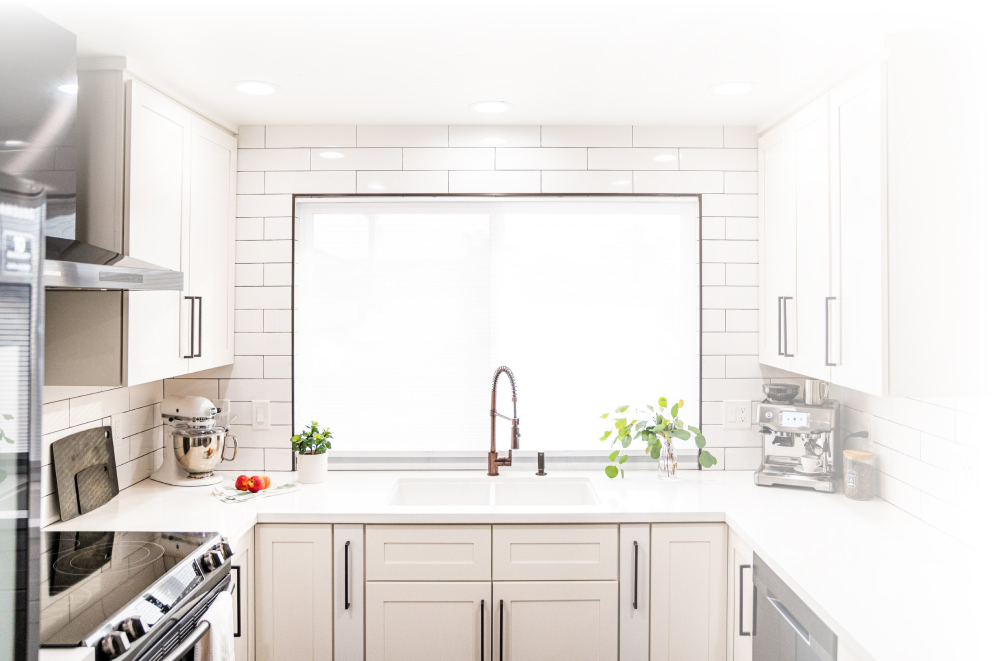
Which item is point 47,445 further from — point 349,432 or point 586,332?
point 586,332

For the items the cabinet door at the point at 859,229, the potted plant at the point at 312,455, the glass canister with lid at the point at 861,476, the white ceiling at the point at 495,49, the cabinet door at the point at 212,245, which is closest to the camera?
the white ceiling at the point at 495,49

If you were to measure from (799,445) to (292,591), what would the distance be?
6.25 feet

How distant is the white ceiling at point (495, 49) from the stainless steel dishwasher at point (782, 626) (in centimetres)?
149

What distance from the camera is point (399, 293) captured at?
2.75 meters

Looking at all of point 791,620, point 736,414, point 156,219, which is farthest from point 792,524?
point 156,219

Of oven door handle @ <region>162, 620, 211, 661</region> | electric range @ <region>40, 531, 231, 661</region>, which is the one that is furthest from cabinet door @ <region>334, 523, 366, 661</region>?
oven door handle @ <region>162, 620, 211, 661</region>

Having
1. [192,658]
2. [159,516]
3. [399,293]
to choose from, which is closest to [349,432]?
[399,293]

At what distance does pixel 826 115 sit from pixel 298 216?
203 cm

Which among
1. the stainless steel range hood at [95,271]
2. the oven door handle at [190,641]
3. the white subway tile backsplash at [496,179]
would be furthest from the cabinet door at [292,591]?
the white subway tile backsplash at [496,179]

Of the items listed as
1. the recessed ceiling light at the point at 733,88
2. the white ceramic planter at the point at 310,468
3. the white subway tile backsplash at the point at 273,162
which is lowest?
the white ceramic planter at the point at 310,468

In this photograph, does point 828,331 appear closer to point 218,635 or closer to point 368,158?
point 368,158

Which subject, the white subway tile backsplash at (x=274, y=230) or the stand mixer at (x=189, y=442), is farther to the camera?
the white subway tile backsplash at (x=274, y=230)

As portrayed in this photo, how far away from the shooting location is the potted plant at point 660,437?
2507mm

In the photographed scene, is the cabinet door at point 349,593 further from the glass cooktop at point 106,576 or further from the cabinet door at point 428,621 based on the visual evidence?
the glass cooktop at point 106,576
